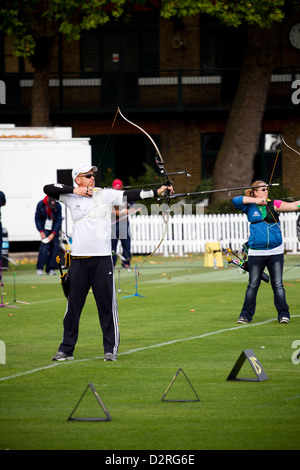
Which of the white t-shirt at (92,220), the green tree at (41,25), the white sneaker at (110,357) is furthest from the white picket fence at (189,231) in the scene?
the white sneaker at (110,357)

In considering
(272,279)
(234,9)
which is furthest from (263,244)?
(234,9)

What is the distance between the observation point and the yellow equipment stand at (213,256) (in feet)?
79.9

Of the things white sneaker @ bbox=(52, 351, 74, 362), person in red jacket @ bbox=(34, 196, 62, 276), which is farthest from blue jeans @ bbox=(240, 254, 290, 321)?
person in red jacket @ bbox=(34, 196, 62, 276)

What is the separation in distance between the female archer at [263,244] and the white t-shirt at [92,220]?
10.5 feet

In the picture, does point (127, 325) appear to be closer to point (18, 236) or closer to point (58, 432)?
point (58, 432)

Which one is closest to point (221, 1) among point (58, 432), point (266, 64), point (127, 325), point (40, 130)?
point (266, 64)

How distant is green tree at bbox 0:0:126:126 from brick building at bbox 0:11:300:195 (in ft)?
9.68

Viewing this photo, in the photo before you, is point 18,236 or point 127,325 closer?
point 127,325

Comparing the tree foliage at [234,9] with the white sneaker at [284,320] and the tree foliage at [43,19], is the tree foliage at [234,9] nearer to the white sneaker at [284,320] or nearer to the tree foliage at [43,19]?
the tree foliage at [43,19]

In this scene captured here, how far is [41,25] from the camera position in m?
31.0

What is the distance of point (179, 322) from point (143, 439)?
7.07m

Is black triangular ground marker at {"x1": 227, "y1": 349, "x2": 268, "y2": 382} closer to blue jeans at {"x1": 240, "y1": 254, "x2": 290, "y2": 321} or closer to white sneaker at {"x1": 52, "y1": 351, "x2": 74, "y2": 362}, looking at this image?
white sneaker at {"x1": 52, "y1": 351, "x2": 74, "y2": 362}

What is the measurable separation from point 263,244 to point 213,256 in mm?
10992
